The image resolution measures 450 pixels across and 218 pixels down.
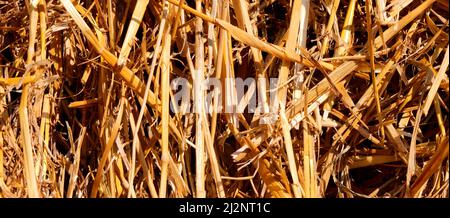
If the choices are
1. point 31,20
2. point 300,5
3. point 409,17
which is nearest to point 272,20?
point 300,5

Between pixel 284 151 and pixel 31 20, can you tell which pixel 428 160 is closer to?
pixel 284 151

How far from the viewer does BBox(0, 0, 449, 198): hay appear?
104 centimetres

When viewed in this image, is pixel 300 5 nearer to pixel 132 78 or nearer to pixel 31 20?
pixel 132 78

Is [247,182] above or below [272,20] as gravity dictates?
below

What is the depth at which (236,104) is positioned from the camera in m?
1.06

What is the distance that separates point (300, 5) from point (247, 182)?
0.88 ft

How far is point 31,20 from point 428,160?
606 mm

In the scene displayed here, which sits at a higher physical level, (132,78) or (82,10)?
(82,10)

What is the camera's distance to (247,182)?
3.62 ft

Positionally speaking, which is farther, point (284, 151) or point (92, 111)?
point (92, 111)

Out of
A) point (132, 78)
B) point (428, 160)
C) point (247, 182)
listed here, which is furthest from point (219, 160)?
point (428, 160)

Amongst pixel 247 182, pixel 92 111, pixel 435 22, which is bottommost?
pixel 247 182

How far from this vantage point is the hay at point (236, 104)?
3.40 ft

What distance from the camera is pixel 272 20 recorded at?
3.84 ft
